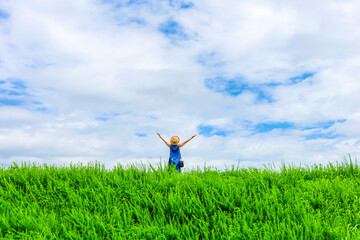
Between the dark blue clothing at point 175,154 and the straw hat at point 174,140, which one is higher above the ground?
the straw hat at point 174,140

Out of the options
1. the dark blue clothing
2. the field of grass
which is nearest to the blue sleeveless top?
the dark blue clothing

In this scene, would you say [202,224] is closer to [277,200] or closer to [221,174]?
[277,200]

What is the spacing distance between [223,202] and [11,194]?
4983mm

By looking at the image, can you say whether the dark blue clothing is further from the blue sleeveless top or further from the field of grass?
the field of grass

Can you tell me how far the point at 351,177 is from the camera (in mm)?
9219

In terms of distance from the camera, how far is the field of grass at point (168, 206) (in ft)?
18.5

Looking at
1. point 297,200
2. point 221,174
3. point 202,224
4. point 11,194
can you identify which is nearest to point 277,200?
point 297,200

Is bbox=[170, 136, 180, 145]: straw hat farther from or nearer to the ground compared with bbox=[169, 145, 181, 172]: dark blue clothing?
farther from the ground

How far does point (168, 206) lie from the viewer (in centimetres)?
645

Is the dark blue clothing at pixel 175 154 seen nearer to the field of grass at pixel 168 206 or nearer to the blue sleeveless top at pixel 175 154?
the blue sleeveless top at pixel 175 154

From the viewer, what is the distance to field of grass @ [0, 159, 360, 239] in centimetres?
563

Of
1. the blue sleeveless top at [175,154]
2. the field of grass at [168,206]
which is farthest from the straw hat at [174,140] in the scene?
the field of grass at [168,206]

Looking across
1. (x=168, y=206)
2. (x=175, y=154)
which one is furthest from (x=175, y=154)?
(x=168, y=206)

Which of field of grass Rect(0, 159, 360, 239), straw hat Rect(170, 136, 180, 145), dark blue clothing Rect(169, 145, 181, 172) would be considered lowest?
field of grass Rect(0, 159, 360, 239)
